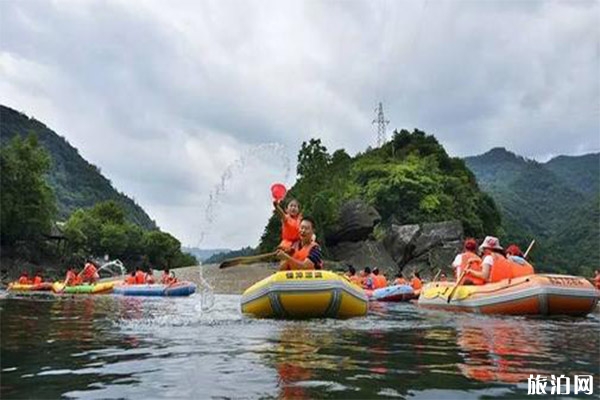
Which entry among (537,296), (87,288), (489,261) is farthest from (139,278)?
(537,296)

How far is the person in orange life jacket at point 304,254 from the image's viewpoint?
13.2m

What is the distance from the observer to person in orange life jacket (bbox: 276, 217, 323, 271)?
43.4 feet

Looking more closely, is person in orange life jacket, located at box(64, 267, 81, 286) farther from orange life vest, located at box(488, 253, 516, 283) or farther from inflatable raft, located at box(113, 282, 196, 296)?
orange life vest, located at box(488, 253, 516, 283)

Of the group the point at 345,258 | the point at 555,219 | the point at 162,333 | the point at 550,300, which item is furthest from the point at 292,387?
the point at 555,219

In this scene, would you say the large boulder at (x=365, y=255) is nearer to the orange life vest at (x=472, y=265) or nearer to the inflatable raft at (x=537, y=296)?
the orange life vest at (x=472, y=265)

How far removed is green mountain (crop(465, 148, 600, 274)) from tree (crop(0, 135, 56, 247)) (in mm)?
47851

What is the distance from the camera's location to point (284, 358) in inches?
268

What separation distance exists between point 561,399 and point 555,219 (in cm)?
12490

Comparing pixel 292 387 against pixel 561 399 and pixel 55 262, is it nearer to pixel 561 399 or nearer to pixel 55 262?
pixel 561 399

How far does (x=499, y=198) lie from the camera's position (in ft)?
419

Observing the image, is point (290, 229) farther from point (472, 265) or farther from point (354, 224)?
point (354, 224)

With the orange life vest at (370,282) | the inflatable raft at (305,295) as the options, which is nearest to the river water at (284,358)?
the inflatable raft at (305,295)

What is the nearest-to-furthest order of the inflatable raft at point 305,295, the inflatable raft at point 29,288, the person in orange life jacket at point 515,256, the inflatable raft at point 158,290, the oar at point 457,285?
the inflatable raft at point 305,295, the person in orange life jacket at point 515,256, the oar at point 457,285, the inflatable raft at point 158,290, the inflatable raft at point 29,288

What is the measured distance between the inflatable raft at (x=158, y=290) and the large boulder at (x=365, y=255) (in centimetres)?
2242
